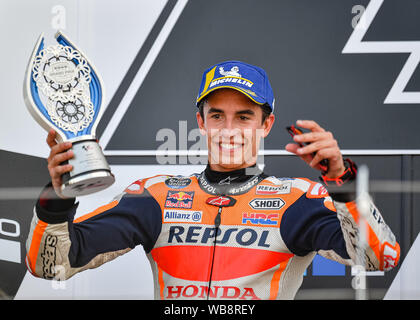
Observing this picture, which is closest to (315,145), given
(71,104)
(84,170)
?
(84,170)

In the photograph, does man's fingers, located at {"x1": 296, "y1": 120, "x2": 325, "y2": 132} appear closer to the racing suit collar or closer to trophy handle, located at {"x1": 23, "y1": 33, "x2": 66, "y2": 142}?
the racing suit collar

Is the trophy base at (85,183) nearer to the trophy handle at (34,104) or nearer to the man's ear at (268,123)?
the trophy handle at (34,104)

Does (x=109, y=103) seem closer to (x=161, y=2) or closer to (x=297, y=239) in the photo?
(x=161, y=2)

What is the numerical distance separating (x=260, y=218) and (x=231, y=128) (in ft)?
0.97

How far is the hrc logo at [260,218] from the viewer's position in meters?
1.48

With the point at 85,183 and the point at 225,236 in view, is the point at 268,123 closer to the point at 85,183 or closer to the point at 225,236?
the point at 225,236

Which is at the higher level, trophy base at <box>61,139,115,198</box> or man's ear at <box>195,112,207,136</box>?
man's ear at <box>195,112,207,136</box>

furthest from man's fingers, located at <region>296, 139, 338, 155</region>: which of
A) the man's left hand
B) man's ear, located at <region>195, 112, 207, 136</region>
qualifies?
man's ear, located at <region>195, 112, 207, 136</region>

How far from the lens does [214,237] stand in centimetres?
147

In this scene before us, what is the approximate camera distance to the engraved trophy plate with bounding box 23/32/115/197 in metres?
1.22

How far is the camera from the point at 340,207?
1.21 meters

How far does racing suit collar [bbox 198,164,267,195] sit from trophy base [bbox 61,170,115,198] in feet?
1.27

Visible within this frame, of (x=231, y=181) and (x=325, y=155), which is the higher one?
(x=231, y=181)
